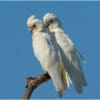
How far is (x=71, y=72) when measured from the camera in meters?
13.8

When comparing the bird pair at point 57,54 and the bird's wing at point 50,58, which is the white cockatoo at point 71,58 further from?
the bird's wing at point 50,58

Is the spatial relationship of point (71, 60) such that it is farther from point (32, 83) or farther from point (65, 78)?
point (32, 83)

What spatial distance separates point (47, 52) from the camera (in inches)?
547

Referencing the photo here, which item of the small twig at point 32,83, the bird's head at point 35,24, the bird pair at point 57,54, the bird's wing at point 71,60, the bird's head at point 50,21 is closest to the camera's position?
the small twig at point 32,83

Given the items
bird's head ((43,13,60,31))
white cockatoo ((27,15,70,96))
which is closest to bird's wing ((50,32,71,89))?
white cockatoo ((27,15,70,96))

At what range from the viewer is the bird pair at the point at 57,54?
44.3 feet

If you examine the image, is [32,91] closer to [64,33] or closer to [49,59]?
[49,59]

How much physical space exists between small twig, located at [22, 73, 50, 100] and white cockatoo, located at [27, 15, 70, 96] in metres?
0.47

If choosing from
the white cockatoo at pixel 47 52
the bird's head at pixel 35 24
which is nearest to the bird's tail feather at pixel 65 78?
the white cockatoo at pixel 47 52

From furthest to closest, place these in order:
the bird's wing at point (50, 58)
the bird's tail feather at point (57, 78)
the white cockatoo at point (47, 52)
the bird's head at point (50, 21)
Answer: the bird's head at point (50, 21)
the white cockatoo at point (47, 52)
the bird's wing at point (50, 58)
the bird's tail feather at point (57, 78)

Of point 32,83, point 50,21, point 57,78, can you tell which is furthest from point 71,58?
point 32,83

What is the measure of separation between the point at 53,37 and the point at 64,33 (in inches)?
21.3

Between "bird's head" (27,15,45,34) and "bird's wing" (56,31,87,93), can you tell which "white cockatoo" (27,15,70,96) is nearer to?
"bird's head" (27,15,45,34)

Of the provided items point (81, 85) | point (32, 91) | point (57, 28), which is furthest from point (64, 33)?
point (32, 91)
